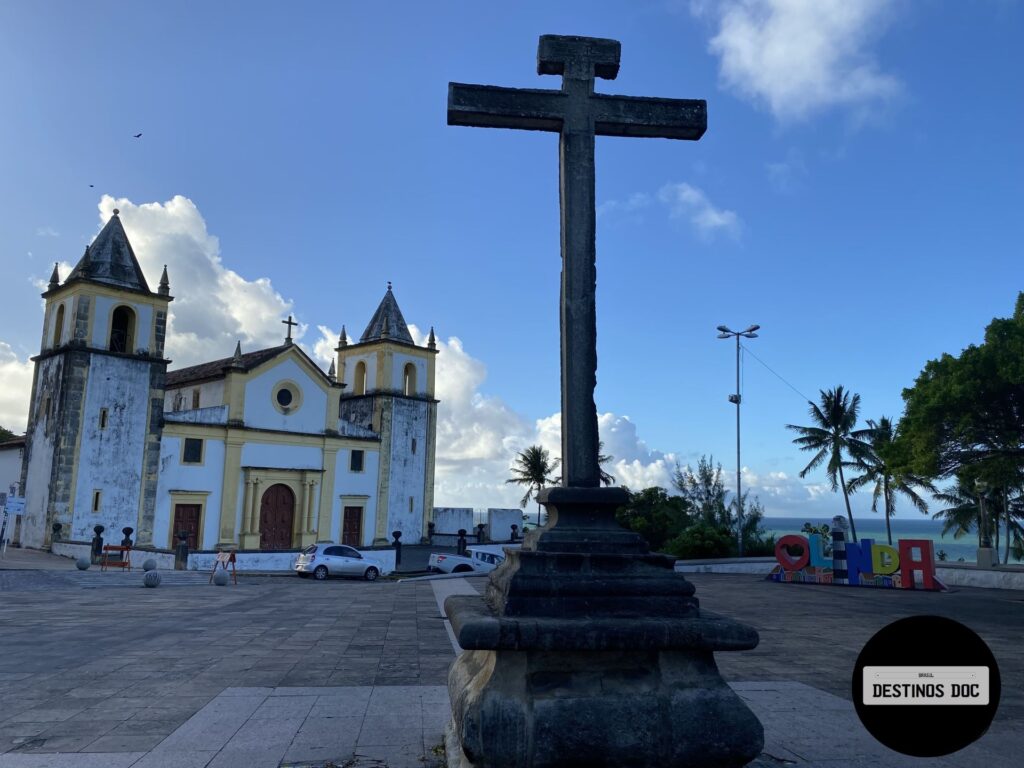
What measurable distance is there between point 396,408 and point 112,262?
1441 centimetres

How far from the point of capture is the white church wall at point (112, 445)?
88.0 ft

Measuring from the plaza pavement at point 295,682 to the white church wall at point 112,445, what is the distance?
12.7 m

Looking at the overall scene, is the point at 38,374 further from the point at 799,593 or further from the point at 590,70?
the point at 590,70

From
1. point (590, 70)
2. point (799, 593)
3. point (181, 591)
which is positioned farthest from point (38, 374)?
point (590, 70)

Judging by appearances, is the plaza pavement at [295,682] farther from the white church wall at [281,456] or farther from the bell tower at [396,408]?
the bell tower at [396,408]

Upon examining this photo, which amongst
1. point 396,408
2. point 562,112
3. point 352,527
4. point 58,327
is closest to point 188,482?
point 58,327

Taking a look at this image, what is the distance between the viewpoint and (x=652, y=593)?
4.08 m

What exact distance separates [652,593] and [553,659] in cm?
69

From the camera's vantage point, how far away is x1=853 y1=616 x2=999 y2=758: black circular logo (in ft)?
8.48

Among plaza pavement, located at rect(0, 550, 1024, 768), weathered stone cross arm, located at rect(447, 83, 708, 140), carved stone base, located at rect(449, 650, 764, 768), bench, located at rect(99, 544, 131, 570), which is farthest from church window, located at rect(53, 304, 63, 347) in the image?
carved stone base, located at rect(449, 650, 764, 768)

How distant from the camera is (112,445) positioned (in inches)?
1093

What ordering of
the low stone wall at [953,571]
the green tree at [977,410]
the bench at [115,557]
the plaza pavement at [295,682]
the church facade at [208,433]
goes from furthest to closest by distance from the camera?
the church facade at [208,433] → the bench at [115,557] → the low stone wall at [953,571] → the green tree at [977,410] → the plaza pavement at [295,682]

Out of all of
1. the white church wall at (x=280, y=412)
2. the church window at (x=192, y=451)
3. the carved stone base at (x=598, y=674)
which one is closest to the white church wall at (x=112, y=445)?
the church window at (x=192, y=451)

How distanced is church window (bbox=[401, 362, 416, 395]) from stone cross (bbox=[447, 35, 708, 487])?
111 ft
